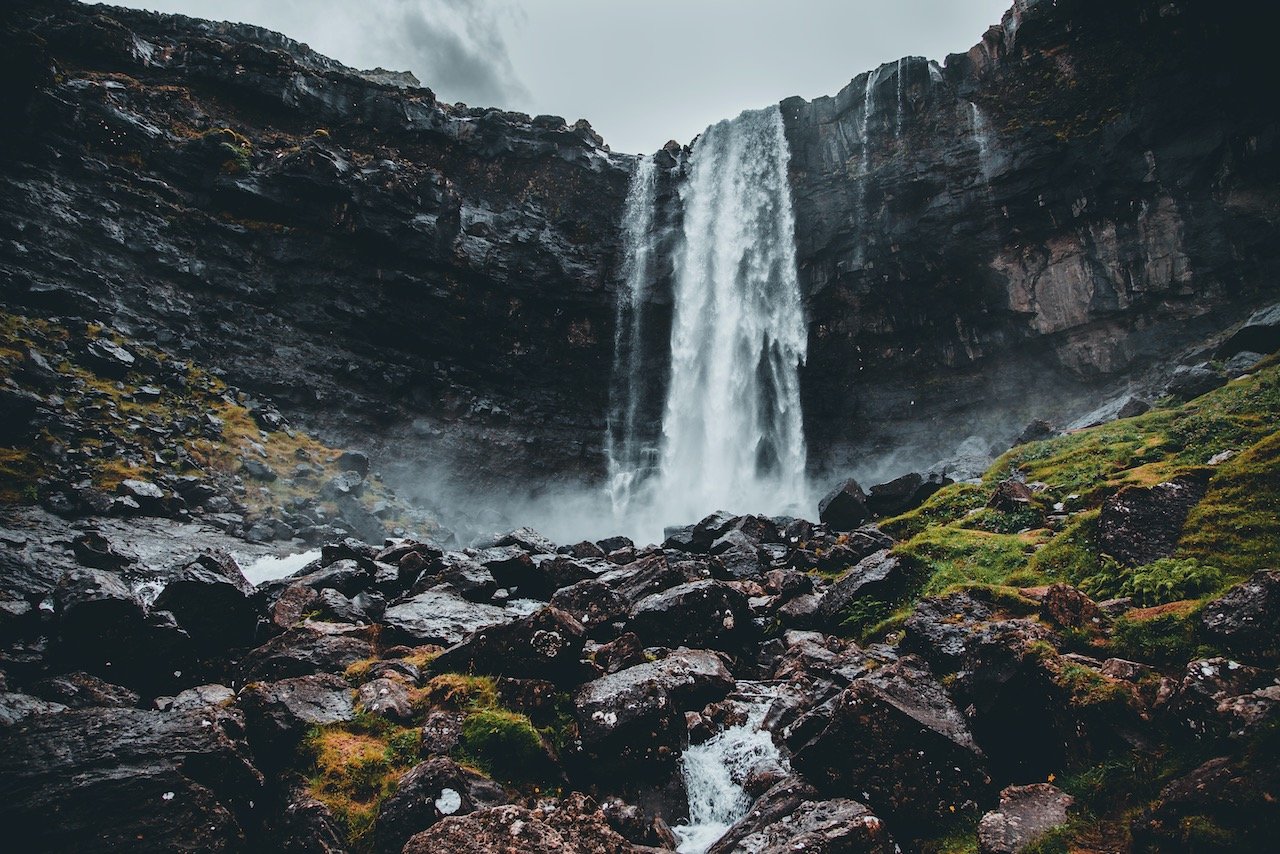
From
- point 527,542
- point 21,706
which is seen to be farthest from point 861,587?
point 527,542

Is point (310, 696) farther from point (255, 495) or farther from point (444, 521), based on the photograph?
point (444, 521)

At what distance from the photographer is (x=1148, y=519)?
7422mm

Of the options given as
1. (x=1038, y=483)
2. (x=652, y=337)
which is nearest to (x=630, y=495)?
(x=652, y=337)

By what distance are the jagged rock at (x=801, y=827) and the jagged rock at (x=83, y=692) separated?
6.89 metres

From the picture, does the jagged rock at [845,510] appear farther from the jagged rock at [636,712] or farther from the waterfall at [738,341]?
the waterfall at [738,341]

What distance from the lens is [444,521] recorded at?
30578mm

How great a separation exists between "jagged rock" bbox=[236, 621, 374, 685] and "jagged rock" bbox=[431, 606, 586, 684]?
4.91ft

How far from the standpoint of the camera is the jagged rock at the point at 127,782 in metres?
4.60

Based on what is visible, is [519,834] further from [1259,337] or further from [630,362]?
[630,362]

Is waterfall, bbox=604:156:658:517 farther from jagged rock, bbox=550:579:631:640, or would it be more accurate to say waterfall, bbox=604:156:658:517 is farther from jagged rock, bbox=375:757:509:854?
jagged rock, bbox=375:757:509:854

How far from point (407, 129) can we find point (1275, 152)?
43.9 m

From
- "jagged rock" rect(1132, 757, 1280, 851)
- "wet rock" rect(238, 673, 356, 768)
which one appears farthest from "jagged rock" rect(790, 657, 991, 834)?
"wet rock" rect(238, 673, 356, 768)

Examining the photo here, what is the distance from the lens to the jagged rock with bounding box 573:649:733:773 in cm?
646

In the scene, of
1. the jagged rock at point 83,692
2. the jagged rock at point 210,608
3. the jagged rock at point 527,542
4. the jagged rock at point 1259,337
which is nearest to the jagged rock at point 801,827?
the jagged rock at point 83,692
